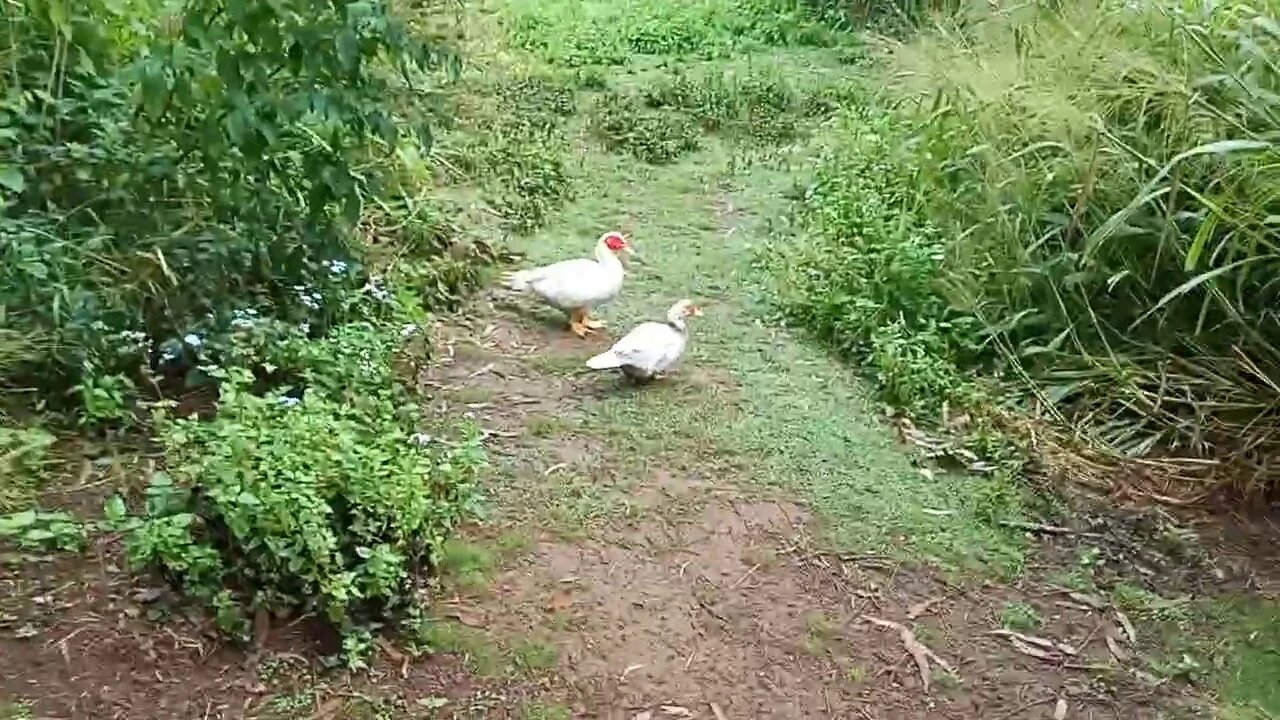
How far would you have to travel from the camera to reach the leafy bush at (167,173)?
3348 mm

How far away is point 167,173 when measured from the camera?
3.58 m

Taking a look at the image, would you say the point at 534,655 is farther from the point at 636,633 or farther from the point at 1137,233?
the point at 1137,233

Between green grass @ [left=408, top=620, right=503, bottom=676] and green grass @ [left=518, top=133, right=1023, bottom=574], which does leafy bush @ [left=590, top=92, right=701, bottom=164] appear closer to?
green grass @ [left=518, top=133, right=1023, bottom=574]

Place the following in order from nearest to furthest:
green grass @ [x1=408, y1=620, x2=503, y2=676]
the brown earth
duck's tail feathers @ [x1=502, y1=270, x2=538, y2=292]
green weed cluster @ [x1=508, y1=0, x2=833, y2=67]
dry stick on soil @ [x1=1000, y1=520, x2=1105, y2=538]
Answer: the brown earth < green grass @ [x1=408, y1=620, x2=503, y2=676] < dry stick on soil @ [x1=1000, y1=520, x2=1105, y2=538] < duck's tail feathers @ [x1=502, y1=270, x2=538, y2=292] < green weed cluster @ [x1=508, y1=0, x2=833, y2=67]

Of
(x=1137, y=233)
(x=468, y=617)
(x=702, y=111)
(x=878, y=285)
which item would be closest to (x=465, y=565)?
(x=468, y=617)

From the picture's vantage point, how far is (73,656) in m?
2.71

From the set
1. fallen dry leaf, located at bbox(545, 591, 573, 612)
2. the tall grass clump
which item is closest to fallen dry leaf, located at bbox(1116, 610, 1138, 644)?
the tall grass clump

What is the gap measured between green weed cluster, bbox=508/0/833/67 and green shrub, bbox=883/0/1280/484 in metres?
3.51

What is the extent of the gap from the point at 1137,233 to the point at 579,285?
5.71ft

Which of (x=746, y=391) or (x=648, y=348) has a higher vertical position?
(x=648, y=348)

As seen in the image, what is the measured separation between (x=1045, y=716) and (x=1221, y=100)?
2.12 m

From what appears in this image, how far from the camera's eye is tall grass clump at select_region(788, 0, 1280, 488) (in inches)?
152

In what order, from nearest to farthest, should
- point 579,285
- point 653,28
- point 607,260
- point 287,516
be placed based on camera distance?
point 287,516 < point 579,285 < point 607,260 < point 653,28

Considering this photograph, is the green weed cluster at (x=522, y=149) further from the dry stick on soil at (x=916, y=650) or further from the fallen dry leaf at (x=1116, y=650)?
the fallen dry leaf at (x=1116, y=650)
